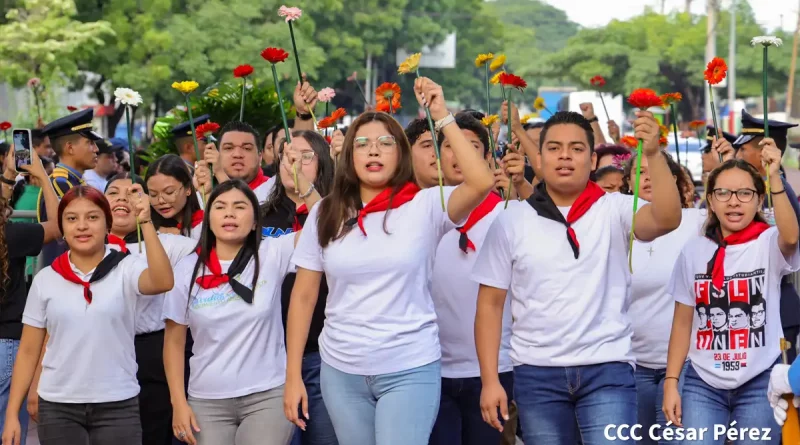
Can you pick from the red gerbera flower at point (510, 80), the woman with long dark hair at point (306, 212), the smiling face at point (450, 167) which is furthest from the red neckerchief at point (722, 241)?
the woman with long dark hair at point (306, 212)

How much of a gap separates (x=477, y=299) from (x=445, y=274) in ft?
1.42

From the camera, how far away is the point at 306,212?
6324 millimetres

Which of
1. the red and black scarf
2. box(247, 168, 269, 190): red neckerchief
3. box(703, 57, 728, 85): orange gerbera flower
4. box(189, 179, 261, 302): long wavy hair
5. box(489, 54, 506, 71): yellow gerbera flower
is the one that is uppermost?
box(489, 54, 506, 71): yellow gerbera flower

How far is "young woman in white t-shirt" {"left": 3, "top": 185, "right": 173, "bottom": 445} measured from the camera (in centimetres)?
569

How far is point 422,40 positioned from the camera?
54.2 m

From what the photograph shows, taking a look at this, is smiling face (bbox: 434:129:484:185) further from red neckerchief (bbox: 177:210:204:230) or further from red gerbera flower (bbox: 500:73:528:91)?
red neckerchief (bbox: 177:210:204:230)

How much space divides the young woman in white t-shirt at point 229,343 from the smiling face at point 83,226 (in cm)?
40

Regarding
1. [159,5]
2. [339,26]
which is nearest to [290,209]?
[159,5]

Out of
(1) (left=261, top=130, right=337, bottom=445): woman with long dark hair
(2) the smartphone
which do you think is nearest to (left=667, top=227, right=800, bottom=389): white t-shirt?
(1) (left=261, top=130, right=337, bottom=445): woman with long dark hair

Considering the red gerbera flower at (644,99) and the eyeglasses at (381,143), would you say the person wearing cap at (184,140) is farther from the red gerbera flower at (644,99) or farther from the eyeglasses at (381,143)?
the red gerbera flower at (644,99)

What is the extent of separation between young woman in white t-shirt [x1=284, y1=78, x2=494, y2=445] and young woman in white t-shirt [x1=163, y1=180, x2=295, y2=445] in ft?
1.13

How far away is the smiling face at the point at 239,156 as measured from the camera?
24.0 feet

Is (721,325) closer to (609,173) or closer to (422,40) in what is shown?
(609,173)

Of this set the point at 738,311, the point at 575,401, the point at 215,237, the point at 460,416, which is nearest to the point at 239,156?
the point at 215,237
